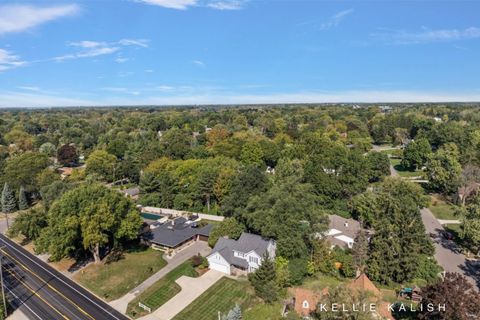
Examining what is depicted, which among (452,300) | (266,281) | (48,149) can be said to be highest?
(48,149)

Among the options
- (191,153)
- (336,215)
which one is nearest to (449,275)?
(336,215)

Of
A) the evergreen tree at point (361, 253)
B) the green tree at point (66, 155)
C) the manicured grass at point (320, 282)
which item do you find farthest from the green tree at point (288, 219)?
the green tree at point (66, 155)

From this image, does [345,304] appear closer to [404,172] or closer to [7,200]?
[7,200]

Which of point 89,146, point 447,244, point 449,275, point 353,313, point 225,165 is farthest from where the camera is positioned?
point 89,146

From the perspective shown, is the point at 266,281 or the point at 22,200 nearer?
the point at 266,281

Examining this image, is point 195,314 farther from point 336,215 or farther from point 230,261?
point 336,215

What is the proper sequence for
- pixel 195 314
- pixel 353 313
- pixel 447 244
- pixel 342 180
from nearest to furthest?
pixel 353 313, pixel 195 314, pixel 447 244, pixel 342 180

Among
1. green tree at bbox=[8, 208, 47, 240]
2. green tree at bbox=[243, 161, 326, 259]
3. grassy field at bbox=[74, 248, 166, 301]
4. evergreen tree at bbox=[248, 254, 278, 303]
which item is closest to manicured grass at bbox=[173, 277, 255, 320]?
evergreen tree at bbox=[248, 254, 278, 303]

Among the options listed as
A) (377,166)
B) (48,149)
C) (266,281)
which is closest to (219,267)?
(266,281)
